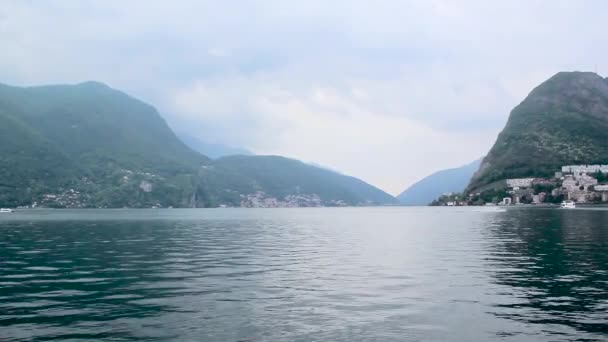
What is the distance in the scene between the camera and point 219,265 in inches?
1964

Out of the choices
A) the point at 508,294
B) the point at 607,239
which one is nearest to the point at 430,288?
the point at 508,294

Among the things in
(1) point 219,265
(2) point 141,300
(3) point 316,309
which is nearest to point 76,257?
(1) point 219,265

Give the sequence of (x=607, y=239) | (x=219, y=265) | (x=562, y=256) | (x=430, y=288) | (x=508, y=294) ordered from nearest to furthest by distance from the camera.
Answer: (x=508, y=294) < (x=430, y=288) < (x=219, y=265) < (x=562, y=256) < (x=607, y=239)

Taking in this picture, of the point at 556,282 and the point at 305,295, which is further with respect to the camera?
the point at 556,282

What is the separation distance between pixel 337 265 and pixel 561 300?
22.4 m

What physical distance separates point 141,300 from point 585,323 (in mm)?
25205

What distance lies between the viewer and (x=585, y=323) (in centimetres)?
2577

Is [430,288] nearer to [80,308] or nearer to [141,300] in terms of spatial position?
[141,300]

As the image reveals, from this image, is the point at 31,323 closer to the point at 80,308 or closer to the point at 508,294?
the point at 80,308

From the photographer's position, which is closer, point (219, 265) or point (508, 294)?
point (508, 294)

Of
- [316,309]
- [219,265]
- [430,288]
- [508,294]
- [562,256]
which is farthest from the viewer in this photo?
[562,256]

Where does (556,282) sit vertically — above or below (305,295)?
above

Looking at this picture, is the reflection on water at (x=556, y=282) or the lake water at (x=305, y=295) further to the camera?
the reflection on water at (x=556, y=282)

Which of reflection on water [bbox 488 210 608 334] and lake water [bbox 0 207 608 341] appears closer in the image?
lake water [bbox 0 207 608 341]
